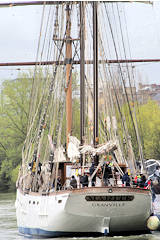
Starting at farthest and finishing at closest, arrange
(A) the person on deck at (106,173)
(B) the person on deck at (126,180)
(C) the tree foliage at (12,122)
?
(C) the tree foliage at (12,122) → (B) the person on deck at (126,180) → (A) the person on deck at (106,173)

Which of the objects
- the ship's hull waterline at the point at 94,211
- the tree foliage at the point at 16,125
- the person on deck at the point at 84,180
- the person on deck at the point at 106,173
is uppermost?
the tree foliage at the point at 16,125

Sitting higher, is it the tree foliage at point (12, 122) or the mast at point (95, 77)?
the tree foliage at point (12, 122)

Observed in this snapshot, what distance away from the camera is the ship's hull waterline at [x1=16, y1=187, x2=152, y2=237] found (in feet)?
79.5

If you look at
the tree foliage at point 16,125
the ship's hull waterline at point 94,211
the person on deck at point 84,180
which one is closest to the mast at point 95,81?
the person on deck at point 84,180

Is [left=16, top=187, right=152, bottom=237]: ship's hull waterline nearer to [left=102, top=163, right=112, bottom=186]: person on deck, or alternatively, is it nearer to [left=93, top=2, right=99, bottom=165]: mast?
[left=102, top=163, right=112, bottom=186]: person on deck

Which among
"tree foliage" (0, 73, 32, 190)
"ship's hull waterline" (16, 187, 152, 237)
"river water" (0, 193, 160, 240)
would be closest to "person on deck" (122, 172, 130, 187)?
"ship's hull waterline" (16, 187, 152, 237)

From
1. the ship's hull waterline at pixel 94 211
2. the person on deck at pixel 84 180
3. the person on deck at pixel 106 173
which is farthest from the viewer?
the person on deck at pixel 106 173

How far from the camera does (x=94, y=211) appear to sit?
80.1ft

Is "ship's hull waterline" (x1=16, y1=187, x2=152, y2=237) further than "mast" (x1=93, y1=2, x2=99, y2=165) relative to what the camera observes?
No

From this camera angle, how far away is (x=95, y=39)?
27.3m

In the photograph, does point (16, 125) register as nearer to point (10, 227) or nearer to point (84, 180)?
point (10, 227)

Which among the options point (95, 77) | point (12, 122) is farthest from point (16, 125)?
point (95, 77)

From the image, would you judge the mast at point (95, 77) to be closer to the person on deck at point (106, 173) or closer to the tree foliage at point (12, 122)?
the person on deck at point (106, 173)

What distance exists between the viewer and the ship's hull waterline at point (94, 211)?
24234 millimetres
